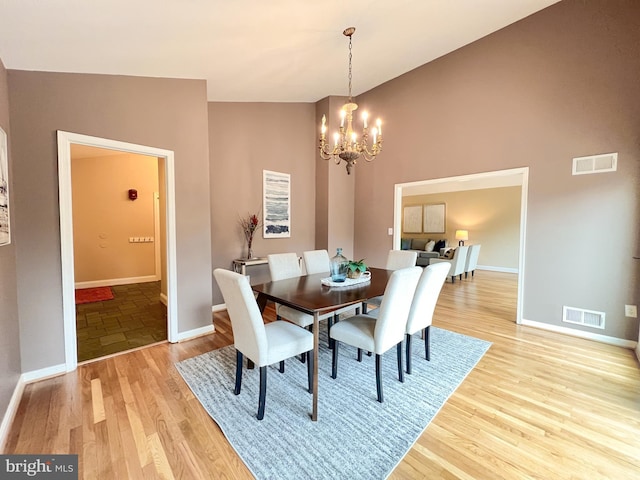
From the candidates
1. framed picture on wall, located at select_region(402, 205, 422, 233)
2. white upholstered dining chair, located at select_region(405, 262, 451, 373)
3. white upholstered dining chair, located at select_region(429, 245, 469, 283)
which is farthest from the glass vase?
framed picture on wall, located at select_region(402, 205, 422, 233)

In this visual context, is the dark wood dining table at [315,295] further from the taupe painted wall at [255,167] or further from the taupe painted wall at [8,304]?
the taupe painted wall at [255,167]

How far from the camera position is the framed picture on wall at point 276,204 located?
14.7 ft

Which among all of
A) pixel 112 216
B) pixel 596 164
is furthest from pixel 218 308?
pixel 596 164

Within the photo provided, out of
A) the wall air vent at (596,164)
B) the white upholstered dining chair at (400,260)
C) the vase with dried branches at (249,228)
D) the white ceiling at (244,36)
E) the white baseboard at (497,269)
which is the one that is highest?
the white ceiling at (244,36)

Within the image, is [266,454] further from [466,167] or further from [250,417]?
[466,167]

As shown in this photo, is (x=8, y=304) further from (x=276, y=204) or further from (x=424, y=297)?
(x=276, y=204)

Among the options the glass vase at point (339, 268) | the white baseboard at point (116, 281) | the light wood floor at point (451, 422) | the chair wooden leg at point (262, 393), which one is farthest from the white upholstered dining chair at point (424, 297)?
the white baseboard at point (116, 281)

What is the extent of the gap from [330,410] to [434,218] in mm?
8089

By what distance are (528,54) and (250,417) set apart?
476 cm

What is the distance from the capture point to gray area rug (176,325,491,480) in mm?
1480

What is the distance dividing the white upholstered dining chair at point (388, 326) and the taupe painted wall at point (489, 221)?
22.8ft

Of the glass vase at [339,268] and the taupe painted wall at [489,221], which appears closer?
the glass vase at [339,268]

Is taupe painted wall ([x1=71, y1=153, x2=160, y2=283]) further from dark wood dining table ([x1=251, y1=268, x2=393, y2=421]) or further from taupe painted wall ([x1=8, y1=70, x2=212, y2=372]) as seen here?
dark wood dining table ([x1=251, y1=268, x2=393, y2=421])

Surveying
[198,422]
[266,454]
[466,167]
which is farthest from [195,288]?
[466,167]
